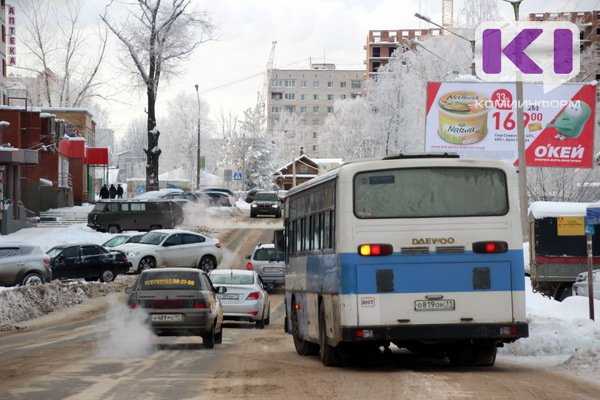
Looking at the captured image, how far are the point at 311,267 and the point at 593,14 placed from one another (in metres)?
139

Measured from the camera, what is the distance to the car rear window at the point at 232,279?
29.3 metres

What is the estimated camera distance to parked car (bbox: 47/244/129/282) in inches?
1660

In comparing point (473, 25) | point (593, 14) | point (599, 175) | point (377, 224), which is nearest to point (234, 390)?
point (377, 224)

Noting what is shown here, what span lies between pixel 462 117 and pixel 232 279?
2182cm

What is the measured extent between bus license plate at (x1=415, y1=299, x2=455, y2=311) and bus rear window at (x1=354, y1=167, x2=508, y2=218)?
1173mm

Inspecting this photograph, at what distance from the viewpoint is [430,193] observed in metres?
15.2

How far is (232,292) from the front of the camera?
29.0 metres

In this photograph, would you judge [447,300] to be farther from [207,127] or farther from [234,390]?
[207,127]

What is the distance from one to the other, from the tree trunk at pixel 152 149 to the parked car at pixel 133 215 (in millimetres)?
13030

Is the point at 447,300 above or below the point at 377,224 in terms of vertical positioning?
Answer: below

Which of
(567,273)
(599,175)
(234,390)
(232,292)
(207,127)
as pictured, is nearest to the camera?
(234,390)

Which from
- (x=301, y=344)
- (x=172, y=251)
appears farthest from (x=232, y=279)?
(x=172, y=251)

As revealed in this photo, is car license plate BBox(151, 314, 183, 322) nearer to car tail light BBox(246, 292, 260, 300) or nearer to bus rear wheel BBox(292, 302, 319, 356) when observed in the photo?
bus rear wheel BBox(292, 302, 319, 356)

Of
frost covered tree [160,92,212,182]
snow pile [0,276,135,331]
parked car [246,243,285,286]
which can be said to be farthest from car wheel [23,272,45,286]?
frost covered tree [160,92,212,182]
